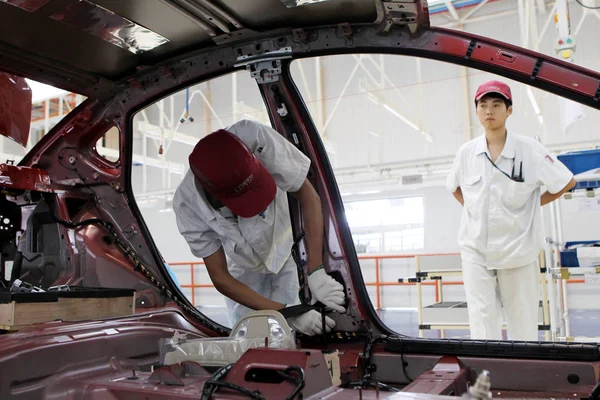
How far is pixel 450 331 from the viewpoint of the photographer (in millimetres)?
8125

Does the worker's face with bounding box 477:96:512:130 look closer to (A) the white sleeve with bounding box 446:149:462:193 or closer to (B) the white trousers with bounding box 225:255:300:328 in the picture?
(A) the white sleeve with bounding box 446:149:462:193

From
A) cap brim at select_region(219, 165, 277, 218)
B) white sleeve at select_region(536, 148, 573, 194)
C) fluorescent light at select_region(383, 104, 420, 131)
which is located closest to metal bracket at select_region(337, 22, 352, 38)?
cap brim at select_region(219, 165, 277, 218)

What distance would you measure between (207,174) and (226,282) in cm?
56

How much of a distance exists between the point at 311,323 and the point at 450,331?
636 centimetres

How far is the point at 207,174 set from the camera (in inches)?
90.7

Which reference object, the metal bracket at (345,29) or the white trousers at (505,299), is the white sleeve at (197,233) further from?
the white trousers at (505,299)

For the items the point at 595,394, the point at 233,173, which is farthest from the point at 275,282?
the point at 595,394

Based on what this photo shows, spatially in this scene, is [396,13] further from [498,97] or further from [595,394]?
[595,394]

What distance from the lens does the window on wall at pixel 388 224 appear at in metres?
11.0

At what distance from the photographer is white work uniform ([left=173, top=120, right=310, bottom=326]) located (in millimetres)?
2488

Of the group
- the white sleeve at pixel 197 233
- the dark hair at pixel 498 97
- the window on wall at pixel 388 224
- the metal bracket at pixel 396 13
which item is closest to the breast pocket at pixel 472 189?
the dark hair at pixel 498 97

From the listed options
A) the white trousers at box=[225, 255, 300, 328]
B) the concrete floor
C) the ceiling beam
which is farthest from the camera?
the ceiling beam

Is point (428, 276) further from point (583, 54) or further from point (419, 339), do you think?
point (583, 54)

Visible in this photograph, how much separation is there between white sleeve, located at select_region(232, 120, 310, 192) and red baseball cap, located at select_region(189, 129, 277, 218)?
100mm
